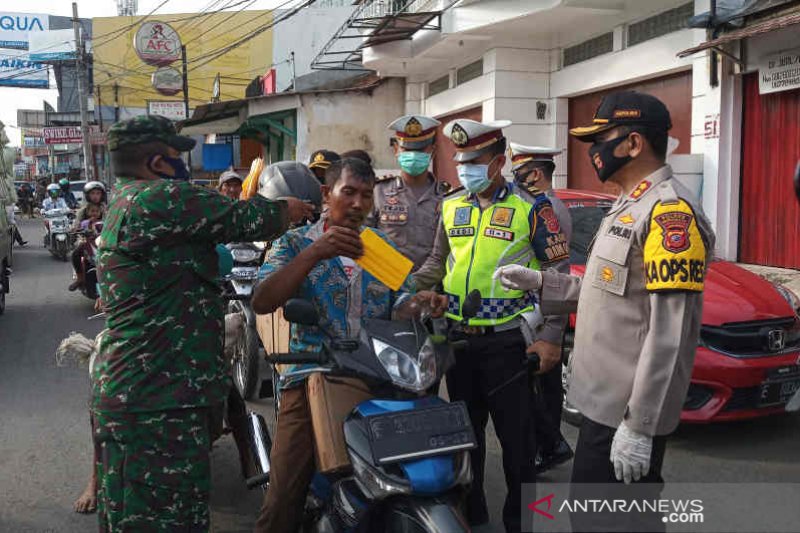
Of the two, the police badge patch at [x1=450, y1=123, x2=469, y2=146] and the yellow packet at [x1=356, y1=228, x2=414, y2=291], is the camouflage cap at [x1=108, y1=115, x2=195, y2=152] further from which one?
the police badge patch at [x1=450, y1=123, x2=469, y2=146]

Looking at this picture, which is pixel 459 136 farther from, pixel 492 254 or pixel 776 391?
pixel 776 391

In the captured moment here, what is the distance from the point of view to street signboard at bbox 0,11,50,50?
165ft

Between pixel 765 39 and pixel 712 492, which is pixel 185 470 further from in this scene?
pixel 765 39

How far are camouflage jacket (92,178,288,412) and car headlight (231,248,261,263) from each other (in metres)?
3.72

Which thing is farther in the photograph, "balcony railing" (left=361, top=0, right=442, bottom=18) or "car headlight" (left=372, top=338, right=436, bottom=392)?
"balcony railing" (left=361, top=0, right=442, bottom=18)

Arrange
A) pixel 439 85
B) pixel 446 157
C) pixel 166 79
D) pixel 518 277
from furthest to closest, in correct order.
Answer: pixel 166 79, pixel 439 85, pixel 446 157, pixel 518 277

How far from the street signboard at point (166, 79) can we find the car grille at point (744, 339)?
2835cm

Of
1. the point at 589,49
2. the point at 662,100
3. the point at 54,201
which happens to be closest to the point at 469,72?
the point at 589,49

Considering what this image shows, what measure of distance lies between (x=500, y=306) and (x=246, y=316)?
3.00 m

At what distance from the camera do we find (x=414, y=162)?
5035 mm

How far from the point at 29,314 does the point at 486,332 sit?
28.2ft

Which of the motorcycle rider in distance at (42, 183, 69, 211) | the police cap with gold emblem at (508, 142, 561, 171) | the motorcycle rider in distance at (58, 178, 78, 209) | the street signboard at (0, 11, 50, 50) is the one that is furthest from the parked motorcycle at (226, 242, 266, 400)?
the street signboard at (0, 11, 50, 50)

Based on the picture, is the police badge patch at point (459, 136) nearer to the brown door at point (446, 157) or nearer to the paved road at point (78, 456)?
the paved road at point (78, 456)

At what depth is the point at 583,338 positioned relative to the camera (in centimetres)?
262
